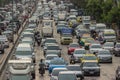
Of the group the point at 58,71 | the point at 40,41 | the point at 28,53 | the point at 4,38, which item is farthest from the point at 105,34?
the point at 58,71

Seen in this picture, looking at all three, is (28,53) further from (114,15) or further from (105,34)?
(114,15)

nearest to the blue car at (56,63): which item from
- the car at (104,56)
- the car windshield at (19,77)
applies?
the car at (104,56)

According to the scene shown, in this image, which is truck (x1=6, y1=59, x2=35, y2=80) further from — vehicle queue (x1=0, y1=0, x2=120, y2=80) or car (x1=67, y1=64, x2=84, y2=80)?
car (x1=67, y1=64, x2=84, y2=80)

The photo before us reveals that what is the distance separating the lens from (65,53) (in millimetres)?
65500

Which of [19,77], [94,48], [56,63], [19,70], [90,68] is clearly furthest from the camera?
[94,48]

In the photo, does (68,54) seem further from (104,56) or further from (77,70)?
(77,70)

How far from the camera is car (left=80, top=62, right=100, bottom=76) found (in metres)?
45.8

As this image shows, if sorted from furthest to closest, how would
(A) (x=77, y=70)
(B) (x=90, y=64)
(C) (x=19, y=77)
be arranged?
(B) (x=90, y=64) → (A) (x=77, y=70) → (C) (x=19, y=77)

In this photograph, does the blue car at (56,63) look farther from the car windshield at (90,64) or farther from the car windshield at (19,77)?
the car windshield at (19,77)

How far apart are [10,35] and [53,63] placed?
33.4 m

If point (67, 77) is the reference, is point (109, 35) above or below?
below

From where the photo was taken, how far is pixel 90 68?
45.8 meters

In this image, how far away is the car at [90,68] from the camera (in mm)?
45812

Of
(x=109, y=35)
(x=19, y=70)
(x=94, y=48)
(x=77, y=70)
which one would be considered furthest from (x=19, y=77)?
(x=109, y=35)
